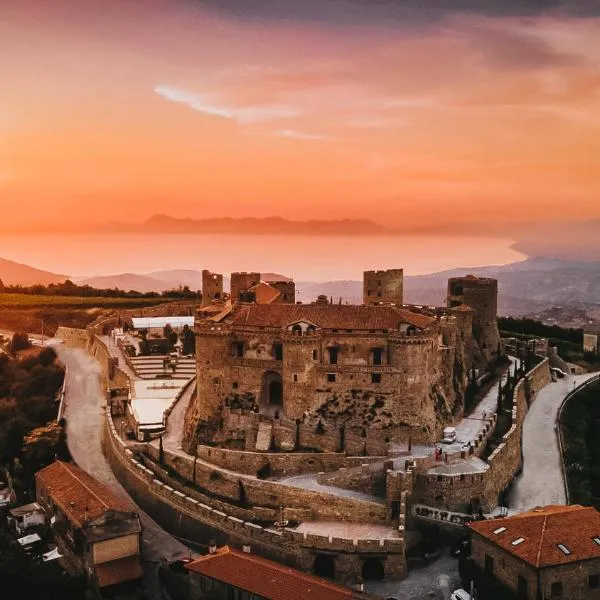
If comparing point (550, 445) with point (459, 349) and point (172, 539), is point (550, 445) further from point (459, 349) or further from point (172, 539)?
point (172, 539)

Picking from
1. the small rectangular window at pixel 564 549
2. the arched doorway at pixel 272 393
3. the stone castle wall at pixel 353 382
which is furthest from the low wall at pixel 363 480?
the small rectangular window at pixel 564 549

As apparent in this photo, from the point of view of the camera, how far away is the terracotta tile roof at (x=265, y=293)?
46250 mm

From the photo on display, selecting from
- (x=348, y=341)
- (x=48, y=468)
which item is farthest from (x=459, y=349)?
(x=48, y=468)

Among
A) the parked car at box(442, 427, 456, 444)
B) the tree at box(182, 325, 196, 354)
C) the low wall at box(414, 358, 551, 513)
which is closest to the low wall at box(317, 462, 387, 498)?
the low wall at box(414, 358, 551, 513)

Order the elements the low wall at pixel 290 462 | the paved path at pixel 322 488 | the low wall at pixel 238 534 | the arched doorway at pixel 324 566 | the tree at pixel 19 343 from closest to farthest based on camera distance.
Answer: the low wall at pixel 238 534
the arched doorway at pixel 324 566
the paved path at pixel 322 488
the low wall at pixel 290 462
the tree at pixel 19 343

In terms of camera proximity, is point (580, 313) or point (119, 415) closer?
point (119, 415)

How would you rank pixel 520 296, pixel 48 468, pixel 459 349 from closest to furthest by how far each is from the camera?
pixel 48 468
pixel 459 349
pixel 520 296

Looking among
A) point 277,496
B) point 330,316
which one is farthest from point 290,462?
point 330,316

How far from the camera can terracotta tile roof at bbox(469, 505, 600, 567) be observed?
2708cm

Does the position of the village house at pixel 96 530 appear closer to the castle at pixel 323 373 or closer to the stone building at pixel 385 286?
the castle at pixel 323 373

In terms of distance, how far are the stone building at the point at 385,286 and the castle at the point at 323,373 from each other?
9.45 m

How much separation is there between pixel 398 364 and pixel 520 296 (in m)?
88.3

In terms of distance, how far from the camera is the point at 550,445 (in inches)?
1623

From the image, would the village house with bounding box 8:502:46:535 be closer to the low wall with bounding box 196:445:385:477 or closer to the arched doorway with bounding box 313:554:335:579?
the low wall with bounding box 196:445:385:477
